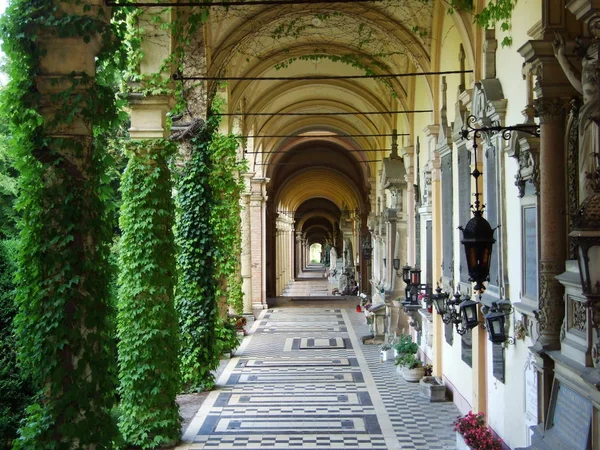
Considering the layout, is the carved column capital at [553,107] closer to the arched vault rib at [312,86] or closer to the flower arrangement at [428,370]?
the flower arrangement at [428,370]

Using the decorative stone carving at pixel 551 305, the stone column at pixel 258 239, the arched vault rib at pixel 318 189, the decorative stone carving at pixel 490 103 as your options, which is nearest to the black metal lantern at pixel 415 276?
the decorative stone carving at pixel 490 103

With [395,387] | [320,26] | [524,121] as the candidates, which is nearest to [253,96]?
[320,26]

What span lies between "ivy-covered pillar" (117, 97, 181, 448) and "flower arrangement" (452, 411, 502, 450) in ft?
12.8

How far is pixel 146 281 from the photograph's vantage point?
9609 mm

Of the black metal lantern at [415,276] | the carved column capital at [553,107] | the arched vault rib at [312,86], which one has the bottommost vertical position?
the black metal lantern at [415,276]

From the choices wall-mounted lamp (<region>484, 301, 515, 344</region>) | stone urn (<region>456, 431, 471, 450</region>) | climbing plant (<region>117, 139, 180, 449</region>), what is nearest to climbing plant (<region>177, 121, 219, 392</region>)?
climbing plant (<region>117, 139, 180, 449</region>)

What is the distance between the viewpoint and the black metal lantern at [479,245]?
7438 mm

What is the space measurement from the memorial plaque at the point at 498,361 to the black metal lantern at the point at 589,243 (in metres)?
4.02

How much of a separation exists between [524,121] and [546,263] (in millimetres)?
2063

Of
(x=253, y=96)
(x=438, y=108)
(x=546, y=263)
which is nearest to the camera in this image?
(x=546, y=263)

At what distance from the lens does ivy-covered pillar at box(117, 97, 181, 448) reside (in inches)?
375

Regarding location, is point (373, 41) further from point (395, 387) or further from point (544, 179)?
point (544, 179)

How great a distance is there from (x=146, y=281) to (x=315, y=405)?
186 inches

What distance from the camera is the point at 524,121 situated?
7625mm
